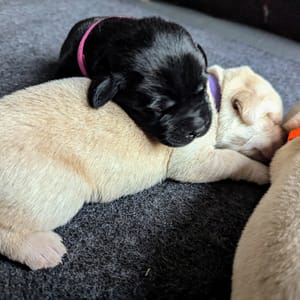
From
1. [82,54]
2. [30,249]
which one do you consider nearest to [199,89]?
[82,54]

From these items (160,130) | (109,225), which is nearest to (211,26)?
(160,130)

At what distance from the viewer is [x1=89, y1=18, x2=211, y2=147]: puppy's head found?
148cm

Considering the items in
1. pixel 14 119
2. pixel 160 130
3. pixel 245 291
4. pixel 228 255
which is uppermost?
pixel 14 119

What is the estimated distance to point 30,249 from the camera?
130 centimetres

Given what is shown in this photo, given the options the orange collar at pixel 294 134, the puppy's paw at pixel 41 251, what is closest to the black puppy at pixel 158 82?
the orange collar at pixel 294 134

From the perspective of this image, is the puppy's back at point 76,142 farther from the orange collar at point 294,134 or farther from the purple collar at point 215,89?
the orange collar at point 294,134

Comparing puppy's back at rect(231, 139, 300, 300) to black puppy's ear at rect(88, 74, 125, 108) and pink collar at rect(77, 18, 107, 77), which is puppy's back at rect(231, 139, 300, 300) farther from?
pink collar at rect(77, 18, 107, 77)

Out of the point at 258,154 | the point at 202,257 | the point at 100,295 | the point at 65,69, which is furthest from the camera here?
the point at 65,69

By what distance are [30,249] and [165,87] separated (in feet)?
2.14

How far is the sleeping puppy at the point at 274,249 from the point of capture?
102 cm

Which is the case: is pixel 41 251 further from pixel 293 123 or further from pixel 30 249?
pixel 293 123

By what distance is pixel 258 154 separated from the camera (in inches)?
68.6

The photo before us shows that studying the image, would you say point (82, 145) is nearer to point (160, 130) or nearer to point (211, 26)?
point (160, 130)

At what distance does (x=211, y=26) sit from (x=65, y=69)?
58.7 inches
